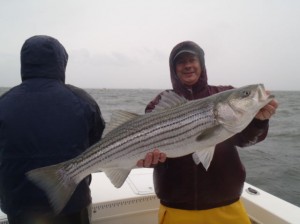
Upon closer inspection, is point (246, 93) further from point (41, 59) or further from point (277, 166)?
point (277, 166)

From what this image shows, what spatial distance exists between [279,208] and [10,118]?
4.33 meters

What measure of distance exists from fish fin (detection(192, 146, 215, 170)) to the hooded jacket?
0.94 feet

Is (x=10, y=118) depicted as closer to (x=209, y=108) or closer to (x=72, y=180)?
(x=72, y=180)

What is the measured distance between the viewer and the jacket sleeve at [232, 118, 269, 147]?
12.4 feet

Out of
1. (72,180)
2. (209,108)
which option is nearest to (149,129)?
(209,108)

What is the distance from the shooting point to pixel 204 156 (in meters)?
3.48

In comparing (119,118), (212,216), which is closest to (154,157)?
(119,118)

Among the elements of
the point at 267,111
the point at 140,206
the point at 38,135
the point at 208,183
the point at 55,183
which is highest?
the point at 267,111

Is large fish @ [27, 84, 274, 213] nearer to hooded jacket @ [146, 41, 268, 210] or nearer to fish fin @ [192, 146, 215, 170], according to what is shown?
fish fin @ [192, 146, 215, 170]

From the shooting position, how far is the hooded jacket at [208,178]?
3.75 meters

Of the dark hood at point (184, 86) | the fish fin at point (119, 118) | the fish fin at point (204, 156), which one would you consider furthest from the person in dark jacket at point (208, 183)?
the dark hood at point (184, 86)

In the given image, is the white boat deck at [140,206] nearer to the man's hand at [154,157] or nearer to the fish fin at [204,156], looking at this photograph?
the man's hand at [154,157]

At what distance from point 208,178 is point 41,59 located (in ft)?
8.24

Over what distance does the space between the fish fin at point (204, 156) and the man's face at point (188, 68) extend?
1142mm
